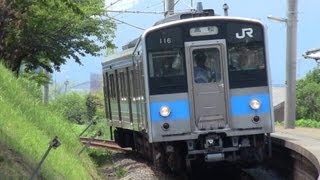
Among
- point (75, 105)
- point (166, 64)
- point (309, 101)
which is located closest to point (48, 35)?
point (166, 64)

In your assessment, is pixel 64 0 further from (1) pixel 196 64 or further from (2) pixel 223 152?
(2) pixel 223 152

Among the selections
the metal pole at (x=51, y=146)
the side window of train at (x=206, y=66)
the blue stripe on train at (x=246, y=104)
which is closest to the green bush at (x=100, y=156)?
the side window of train at (x=206, y=66)

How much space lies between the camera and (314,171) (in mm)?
10672

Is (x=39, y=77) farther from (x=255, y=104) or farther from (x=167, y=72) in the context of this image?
(x=255, y=104)

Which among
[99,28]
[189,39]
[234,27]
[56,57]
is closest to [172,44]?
[189,39]

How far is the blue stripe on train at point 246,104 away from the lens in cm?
1219

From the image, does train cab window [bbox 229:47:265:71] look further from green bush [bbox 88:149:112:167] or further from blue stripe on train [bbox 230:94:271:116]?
green bush [bbox 88:149:112:167]

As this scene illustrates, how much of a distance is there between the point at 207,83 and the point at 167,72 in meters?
0.78

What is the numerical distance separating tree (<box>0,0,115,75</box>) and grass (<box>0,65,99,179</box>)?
21.2ft

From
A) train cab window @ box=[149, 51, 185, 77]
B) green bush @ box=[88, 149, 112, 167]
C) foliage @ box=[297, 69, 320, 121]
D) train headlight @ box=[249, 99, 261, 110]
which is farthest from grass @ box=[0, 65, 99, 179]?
foliage @ box=[297, 69, 320, 121]

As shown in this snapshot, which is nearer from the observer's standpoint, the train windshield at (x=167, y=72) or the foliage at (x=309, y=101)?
the train windshield at (x=167, y=72)

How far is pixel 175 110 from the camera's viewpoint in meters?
12.1

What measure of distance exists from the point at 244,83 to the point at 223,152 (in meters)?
1.36

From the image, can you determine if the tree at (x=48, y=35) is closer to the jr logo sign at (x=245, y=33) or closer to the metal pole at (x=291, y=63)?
the metal pole at (x=291, y=63)
